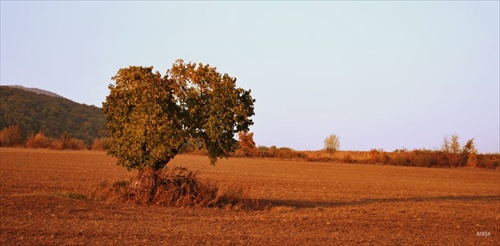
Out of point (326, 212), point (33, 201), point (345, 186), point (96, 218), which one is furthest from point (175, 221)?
point (345, 186)

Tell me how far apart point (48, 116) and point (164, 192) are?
116260mm

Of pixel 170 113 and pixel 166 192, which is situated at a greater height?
pixel 170 113

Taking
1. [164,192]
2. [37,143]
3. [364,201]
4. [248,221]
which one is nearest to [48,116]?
[37,143]

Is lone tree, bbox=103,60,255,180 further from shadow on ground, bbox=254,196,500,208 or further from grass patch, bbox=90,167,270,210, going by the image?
shadow on ground, bbox=254,196,500,208

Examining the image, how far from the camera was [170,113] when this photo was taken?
1961 cm

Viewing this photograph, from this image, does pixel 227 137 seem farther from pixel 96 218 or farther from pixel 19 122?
pixel 19 122

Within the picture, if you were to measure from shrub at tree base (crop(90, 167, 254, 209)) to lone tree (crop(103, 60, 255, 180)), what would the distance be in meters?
0.29

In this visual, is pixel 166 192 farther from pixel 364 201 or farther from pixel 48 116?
pixel 48 116

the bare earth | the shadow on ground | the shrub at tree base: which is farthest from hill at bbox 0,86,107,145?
the shrub at tree base

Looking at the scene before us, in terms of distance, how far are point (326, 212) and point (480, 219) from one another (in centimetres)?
557

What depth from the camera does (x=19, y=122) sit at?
11375 cm

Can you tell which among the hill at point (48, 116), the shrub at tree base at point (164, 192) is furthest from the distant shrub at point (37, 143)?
the shrub at tree base at point (164, 192)

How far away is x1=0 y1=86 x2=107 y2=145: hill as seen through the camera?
116875 millimetres

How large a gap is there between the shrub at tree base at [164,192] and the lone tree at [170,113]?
0.95 ft
